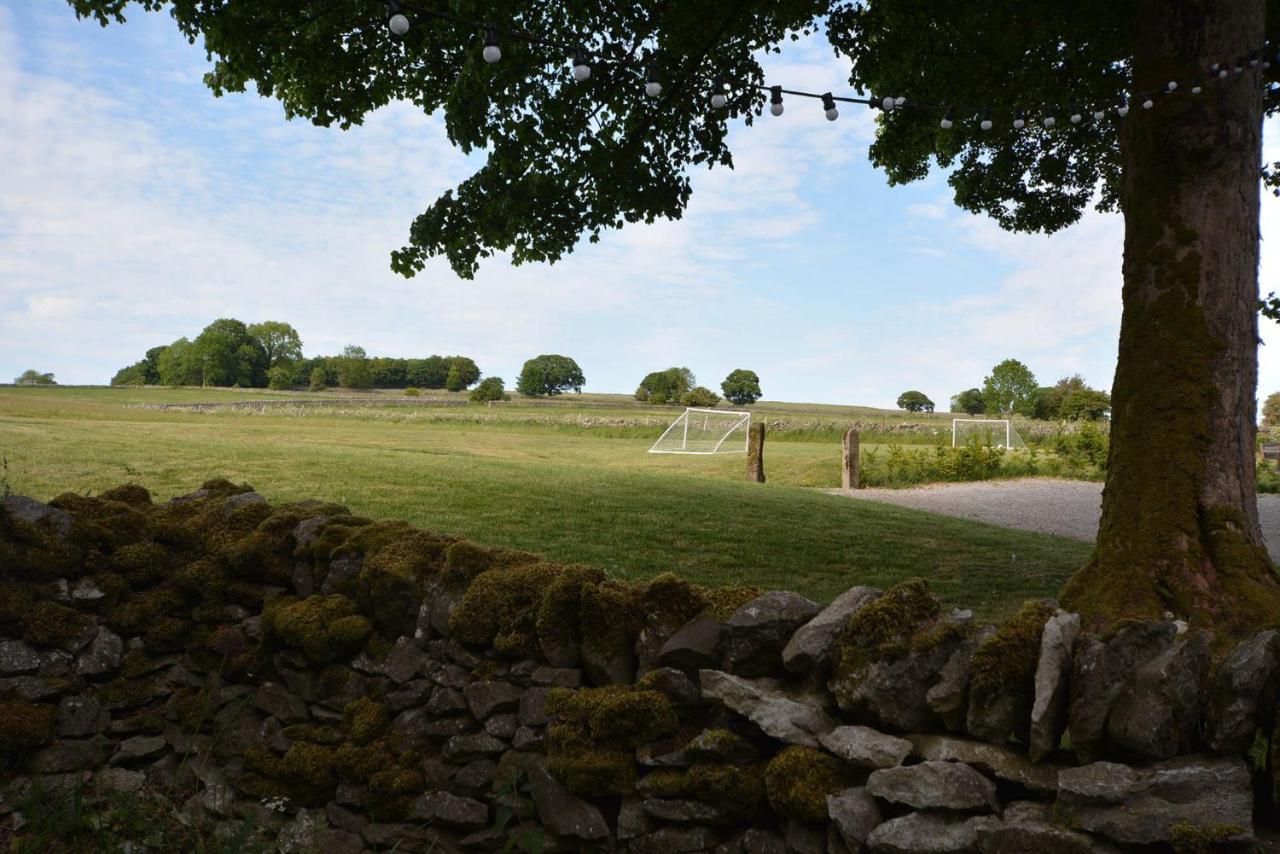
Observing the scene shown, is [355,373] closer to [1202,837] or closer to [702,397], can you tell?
[702,397]

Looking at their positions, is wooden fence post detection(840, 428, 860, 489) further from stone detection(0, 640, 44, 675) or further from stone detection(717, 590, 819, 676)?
stone detection(0, 640, 44, 675)

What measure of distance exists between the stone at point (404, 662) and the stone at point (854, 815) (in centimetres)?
234

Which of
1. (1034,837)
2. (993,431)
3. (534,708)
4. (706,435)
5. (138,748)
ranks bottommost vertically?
(138,748)

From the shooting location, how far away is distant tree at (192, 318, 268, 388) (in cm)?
7824

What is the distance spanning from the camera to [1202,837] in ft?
8.45

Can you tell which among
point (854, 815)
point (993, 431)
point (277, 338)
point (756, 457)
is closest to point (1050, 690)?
point (854, 815)

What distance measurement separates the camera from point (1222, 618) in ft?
19.7

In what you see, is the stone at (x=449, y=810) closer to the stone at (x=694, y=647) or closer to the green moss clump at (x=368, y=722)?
the green moss clump at (x=368, y=722)

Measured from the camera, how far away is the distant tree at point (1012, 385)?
157 ft

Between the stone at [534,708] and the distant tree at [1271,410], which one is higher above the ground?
the distant tree at [1271,410]

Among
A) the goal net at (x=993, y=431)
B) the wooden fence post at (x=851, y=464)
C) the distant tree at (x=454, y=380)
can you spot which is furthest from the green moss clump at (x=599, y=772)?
the distant tree at (x=454, y=380)

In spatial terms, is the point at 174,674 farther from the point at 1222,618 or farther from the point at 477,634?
the point at 1222,618

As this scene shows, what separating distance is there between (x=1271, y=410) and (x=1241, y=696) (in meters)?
60.5

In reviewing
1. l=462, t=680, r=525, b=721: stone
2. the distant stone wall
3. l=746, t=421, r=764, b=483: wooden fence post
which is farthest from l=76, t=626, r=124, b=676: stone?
l=746, t=421, r=764, b=483: wooden fence post
